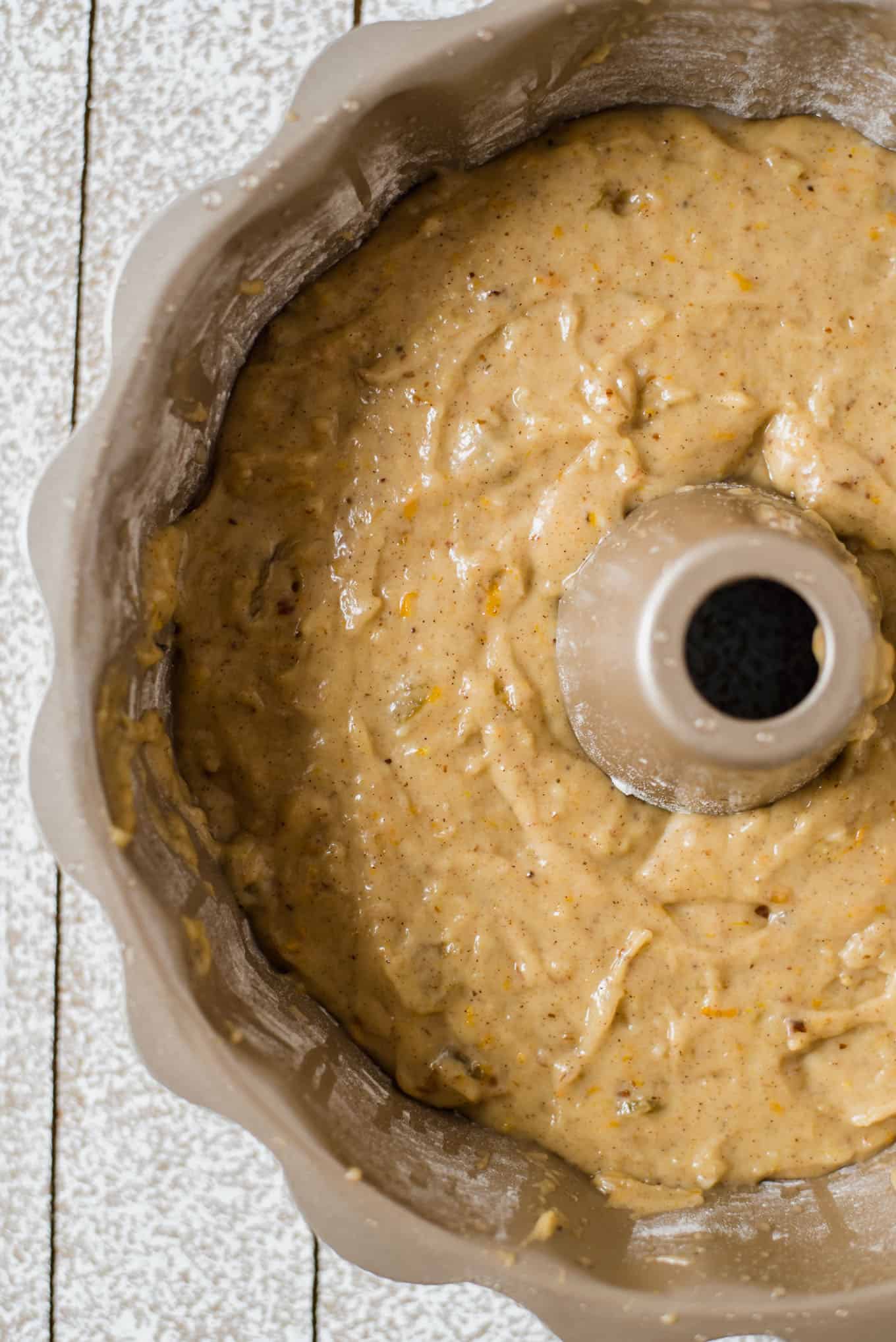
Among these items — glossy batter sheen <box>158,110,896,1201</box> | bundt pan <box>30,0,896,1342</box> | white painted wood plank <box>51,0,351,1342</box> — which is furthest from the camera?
white painted wood plank <box>51,0,351,1342</box>

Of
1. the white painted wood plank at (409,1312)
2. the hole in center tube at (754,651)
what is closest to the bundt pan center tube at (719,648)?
the hole in center tube at (754,651)

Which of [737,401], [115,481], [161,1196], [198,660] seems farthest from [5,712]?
[737,401]

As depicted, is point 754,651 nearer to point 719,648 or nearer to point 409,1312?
point 719,648

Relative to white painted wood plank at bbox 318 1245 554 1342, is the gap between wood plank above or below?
above

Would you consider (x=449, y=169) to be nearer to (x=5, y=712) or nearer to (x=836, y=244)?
(x=836, y=244)

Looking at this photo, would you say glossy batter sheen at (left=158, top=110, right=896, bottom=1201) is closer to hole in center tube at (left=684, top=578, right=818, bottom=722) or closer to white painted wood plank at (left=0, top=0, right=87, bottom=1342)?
hole in center tube at (left=684, top=578, right=818, bottom=722)

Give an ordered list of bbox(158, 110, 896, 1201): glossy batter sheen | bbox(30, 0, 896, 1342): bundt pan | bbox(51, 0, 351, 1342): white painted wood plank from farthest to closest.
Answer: bbox(51, 0, 351, 1342): white painted wood plank → bbox(158, 110, 896, 1201): glossy batter sheen → bbox(30, 0, 896, 1342): bundt pan

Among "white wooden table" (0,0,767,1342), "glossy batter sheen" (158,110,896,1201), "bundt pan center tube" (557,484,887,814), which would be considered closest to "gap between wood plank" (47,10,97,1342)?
"white wooden table" (0,0,767,1342)
